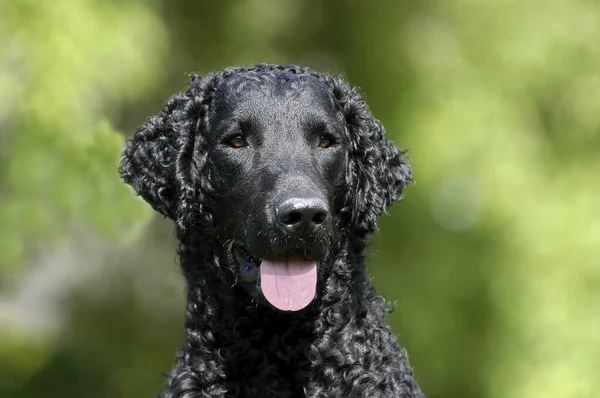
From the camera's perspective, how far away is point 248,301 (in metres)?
3.91

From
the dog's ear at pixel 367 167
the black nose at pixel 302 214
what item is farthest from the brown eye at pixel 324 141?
the black nose at pixel 302 214

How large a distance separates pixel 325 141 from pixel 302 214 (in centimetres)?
57

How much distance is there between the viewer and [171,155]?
4141 mm

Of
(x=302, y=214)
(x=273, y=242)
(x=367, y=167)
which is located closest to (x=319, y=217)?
(x=302, y=214)

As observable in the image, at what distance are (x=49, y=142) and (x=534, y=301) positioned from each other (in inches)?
160

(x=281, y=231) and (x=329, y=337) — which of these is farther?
Result: (x=329, y=337)

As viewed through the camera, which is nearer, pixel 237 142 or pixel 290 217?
pixel 290 217

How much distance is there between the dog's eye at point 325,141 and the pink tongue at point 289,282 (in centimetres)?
56

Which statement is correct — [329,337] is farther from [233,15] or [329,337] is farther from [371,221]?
[233,15]

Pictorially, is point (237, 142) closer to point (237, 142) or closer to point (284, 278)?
point (237, 142)

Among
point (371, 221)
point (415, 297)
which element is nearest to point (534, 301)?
point (415, 297)

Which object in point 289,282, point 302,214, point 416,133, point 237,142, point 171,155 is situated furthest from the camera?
point 416,133

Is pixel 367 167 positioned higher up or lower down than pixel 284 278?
higher up

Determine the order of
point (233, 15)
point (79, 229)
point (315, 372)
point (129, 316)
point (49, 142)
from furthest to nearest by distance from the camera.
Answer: point (129, 316)
point (233, 15)
point (79, 229)
point (49, 142)
point (315, 372)
